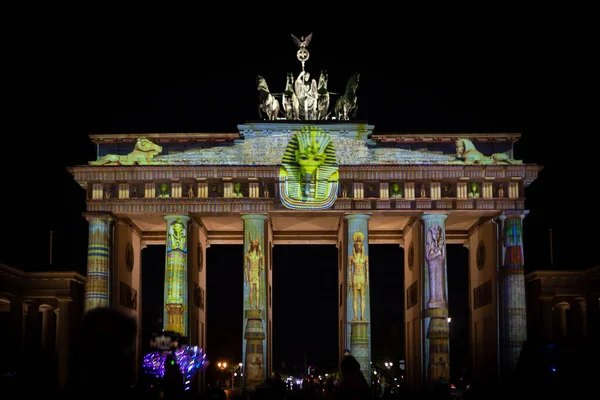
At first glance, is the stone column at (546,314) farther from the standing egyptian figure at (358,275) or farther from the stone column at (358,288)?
the standing egyptian figure at (358,275)

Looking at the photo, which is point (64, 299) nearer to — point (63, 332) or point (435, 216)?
point (63, 332)

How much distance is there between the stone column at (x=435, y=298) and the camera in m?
46.8

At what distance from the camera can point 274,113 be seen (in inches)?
1955

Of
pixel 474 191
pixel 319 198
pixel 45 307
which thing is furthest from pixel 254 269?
pixel 45 307

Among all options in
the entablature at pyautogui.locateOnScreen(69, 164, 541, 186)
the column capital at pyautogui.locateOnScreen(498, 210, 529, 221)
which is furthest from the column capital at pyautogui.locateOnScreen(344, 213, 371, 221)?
the column capital at pyautogui.locateOnScreen(498, 210, 529, 221)

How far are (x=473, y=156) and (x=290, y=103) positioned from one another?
9997mm

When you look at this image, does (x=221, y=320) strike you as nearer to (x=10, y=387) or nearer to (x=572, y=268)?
(x=572, y=268)

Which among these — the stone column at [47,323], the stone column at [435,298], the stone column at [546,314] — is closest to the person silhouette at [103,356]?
the stone column at [435,298]

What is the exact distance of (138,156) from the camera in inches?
1916

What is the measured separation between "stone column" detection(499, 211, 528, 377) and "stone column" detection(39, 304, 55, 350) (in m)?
28.1

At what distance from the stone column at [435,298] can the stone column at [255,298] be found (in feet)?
27.1

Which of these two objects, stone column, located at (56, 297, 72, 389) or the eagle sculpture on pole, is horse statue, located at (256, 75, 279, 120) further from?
stone column, located at (56, 297, 72, 389)

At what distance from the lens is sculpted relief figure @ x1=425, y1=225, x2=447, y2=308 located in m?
47.9

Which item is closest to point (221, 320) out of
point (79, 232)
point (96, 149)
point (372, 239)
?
point (79, 232)
